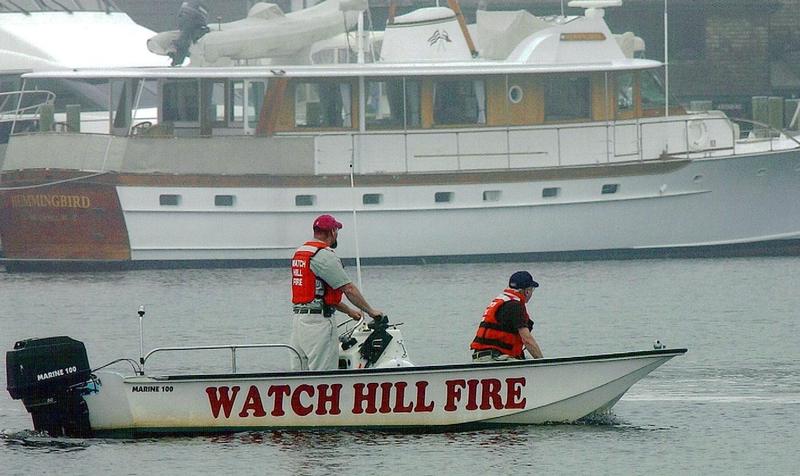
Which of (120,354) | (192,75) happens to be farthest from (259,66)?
(120,354)

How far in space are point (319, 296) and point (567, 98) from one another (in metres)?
16.5

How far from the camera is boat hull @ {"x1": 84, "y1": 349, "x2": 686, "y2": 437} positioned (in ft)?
51.7

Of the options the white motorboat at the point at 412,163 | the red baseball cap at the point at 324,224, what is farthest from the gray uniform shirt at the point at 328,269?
the white motorboat at the point at 412,163

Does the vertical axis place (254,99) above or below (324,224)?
above

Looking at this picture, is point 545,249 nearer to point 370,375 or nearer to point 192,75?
point 192,75

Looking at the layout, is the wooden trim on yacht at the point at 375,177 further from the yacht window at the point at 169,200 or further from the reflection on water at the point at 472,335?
the reflection on water at the point at 472,335

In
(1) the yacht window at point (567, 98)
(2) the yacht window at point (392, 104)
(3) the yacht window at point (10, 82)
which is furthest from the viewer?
(3) the yacht window at point (10, 82)

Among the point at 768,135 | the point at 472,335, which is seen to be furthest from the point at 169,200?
the point at 768,135

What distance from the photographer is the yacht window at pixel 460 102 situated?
1233 inches

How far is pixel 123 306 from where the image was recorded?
91.0ft

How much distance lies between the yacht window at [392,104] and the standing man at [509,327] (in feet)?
49.9

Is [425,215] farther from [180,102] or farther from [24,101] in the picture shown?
[24,101]

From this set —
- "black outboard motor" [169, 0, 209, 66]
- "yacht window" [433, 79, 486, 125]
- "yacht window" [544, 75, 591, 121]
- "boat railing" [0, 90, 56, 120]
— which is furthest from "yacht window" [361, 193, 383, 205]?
"boat railing" [0, 90, 56, 120]

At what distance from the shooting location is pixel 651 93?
32094 mm
